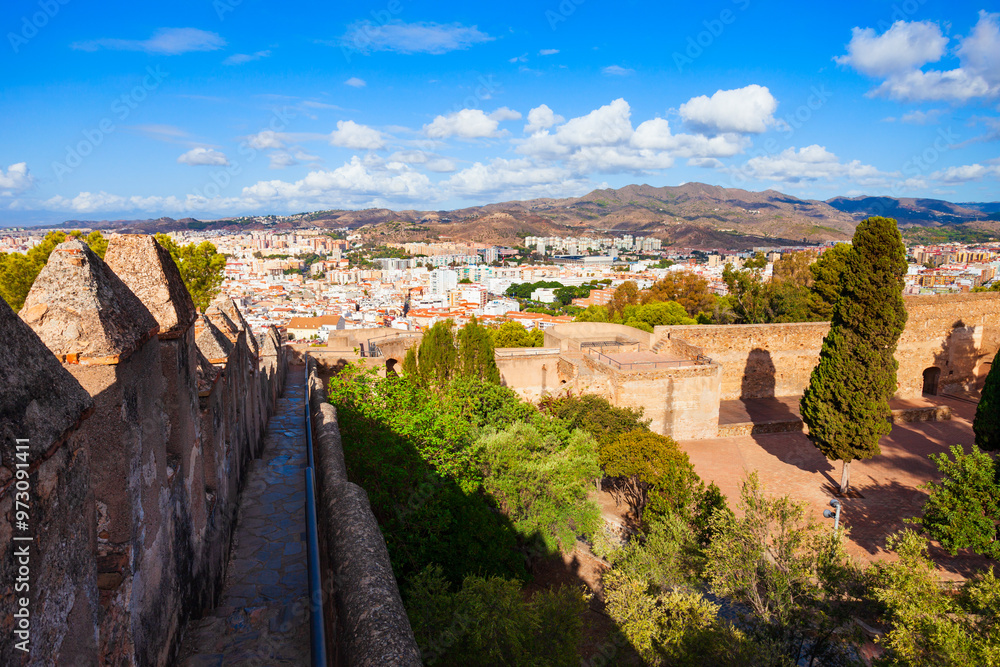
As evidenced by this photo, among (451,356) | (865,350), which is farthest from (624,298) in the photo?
(451,356)

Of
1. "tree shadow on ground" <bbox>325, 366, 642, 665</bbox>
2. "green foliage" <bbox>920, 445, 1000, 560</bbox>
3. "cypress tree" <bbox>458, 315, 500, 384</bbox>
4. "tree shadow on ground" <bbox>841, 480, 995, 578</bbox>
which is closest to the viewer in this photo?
"tree shadow on ground" <bbox>325, 366, 642, 665</bbox>

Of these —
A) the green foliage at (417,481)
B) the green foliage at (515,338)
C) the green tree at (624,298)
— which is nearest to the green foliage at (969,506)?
the green foliage at (417,481)

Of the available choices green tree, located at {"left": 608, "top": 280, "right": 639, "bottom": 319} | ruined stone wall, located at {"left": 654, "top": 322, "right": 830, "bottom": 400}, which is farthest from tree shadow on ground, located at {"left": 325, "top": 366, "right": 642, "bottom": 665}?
green tree, located at {"left": 608, "top": 280, "right": 639, "bottom": 319}

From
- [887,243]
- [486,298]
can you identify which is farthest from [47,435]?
[486,298]

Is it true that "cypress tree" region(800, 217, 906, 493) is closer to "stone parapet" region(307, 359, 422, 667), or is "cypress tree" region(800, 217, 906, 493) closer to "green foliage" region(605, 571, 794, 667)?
"green foliage" region(605, 571, 794, 667)

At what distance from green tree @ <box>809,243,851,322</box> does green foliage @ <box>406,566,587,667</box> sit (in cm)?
2190

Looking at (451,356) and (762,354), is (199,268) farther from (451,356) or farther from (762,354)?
(762,354)

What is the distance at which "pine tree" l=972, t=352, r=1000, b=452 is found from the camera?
11846 mm

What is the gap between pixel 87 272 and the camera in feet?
8.04

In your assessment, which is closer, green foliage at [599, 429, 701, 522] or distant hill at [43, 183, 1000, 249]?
green foliage at [599, 429, 701, 522]

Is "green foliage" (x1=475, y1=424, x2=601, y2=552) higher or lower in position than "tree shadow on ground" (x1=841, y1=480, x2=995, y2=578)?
higher

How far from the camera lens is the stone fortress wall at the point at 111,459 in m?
1.41

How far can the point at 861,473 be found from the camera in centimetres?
1469

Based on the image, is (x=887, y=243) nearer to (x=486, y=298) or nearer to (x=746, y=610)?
(x=746, y=610)
